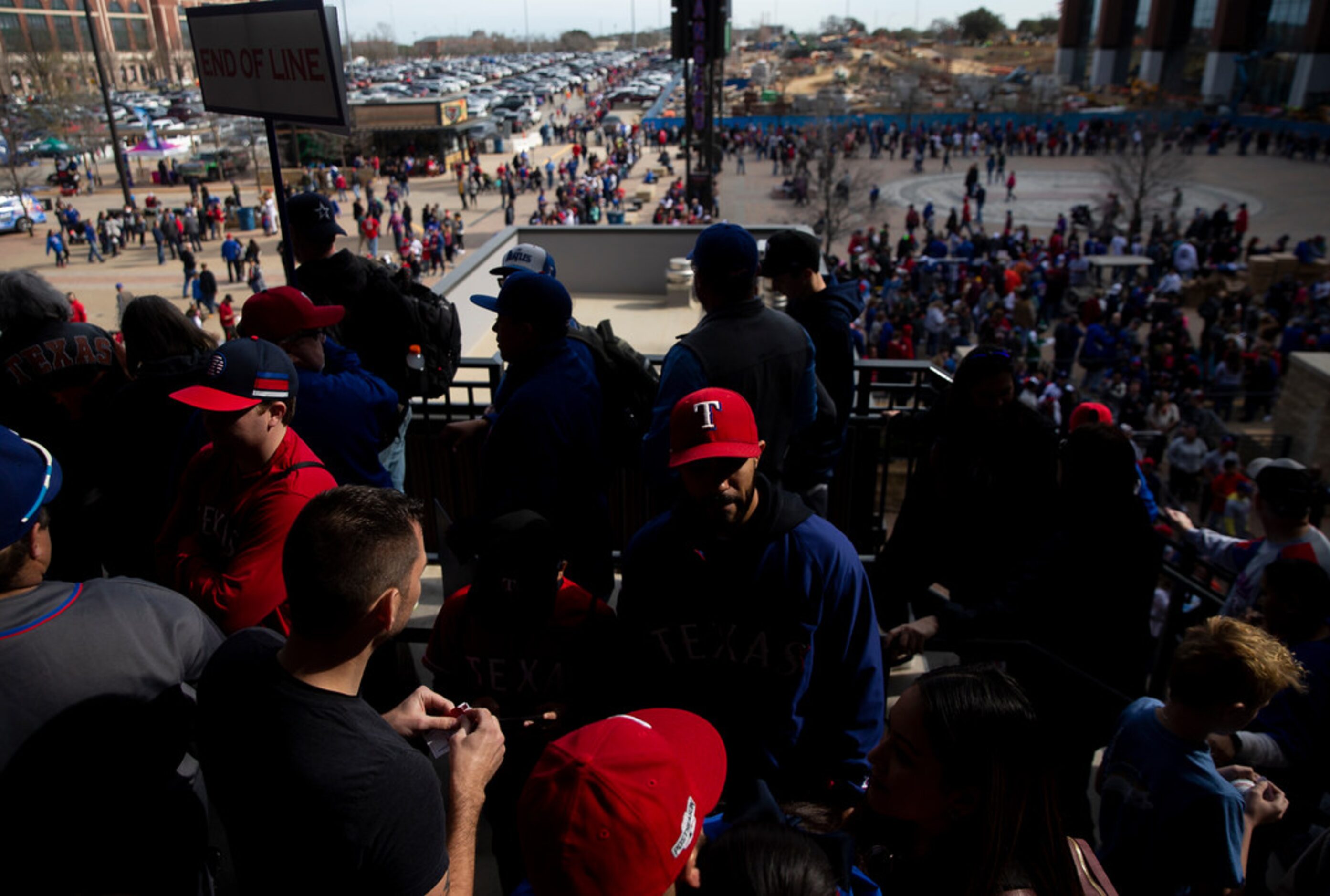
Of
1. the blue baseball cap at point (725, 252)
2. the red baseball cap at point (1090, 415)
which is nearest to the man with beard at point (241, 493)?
the blue baseball cap at point (725, 252)

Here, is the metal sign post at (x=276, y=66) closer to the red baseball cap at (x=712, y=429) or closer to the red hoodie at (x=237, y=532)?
the red hoodie at (x=237, y=532)

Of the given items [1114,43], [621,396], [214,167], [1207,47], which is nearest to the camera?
[621,396]

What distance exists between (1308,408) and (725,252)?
47.4ft

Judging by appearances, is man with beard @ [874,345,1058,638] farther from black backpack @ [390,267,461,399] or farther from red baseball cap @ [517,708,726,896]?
black backpack @ [390,267,461,399]

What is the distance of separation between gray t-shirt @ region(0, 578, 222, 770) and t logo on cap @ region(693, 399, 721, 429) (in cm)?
148

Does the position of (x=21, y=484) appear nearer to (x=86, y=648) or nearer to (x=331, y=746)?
(x=86, y=648)

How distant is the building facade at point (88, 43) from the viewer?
200 feet

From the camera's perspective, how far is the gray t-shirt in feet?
6.21

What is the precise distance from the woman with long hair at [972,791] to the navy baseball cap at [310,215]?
401 cm

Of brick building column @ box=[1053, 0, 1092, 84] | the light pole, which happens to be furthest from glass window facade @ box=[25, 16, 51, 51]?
brick building column @ box=[1053, 0, 1092, 84]

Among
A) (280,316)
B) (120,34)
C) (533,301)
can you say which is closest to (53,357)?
(280,316)

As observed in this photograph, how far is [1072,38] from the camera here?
268 feet

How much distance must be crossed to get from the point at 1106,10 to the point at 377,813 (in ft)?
301

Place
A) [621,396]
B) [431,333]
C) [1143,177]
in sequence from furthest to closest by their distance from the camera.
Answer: [1143,177] → [431,333] → [621,396]
